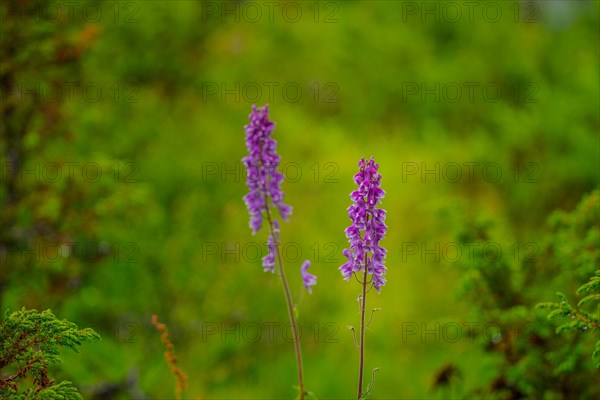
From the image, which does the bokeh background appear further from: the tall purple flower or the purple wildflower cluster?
the purple wildflower cluster

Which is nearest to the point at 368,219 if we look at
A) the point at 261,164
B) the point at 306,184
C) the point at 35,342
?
the point at 261,164

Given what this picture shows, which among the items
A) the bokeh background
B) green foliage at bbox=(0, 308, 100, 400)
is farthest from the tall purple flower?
the bokeh background

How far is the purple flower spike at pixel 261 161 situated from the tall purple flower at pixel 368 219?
1.31 feet

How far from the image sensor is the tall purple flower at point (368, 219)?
2.50 m

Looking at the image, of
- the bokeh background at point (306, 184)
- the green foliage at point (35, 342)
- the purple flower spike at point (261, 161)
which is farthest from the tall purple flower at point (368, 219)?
the bokeh background at point (306, 184)

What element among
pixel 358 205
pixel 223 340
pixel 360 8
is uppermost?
pixel 360 8

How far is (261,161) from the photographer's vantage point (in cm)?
270

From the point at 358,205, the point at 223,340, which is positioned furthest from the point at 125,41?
the point at 358,205

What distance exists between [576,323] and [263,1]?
13771 mm

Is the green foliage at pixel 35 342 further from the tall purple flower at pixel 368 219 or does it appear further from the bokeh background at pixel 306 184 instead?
the bokeh background at pixel 306 184

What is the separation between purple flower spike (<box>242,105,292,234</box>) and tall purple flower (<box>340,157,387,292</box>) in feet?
1.31

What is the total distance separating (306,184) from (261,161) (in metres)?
7.16

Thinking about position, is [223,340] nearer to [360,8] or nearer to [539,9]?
[360,8]

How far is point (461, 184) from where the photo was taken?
9648mm
